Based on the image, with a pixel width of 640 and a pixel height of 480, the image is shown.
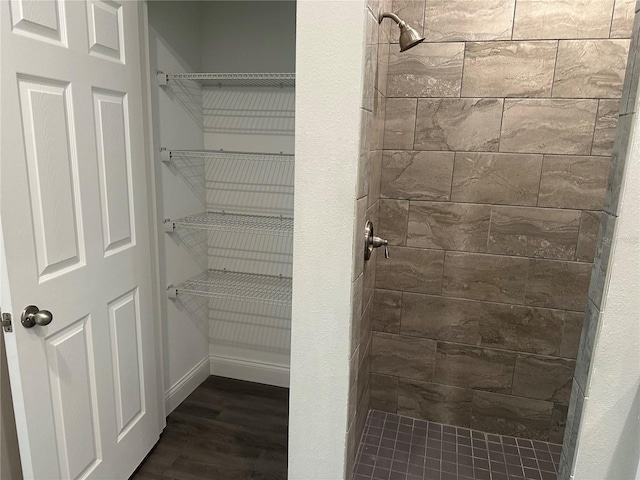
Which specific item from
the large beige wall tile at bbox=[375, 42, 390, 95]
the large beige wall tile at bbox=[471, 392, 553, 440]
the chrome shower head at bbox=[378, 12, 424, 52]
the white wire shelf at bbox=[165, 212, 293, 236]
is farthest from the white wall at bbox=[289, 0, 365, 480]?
the large beige wall tile at bbox=[471, 392, 553, 440]

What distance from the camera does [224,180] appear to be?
2678mm

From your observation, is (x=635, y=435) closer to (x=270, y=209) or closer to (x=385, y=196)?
(x=385, y=196)

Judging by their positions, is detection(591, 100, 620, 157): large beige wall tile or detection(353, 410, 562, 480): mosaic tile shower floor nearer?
detection(591, 100, 620, 157): large beige wall tile

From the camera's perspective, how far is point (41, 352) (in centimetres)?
149

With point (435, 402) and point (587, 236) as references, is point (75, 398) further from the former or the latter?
point (587, 236)

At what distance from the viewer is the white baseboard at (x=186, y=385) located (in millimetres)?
2535

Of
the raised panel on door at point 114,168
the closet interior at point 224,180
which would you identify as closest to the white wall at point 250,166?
the closet interior at point 224,180

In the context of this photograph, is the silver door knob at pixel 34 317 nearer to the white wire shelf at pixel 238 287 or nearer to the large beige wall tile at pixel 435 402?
the white wire shelf at pixel 238 287

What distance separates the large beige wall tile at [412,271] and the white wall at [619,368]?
114 cm

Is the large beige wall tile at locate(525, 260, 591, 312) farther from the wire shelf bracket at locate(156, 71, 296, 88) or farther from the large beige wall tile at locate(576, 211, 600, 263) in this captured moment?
the wire shelf bracket at locate(156, 71, 296, 88)

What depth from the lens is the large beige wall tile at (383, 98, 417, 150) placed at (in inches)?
Result: 85.7

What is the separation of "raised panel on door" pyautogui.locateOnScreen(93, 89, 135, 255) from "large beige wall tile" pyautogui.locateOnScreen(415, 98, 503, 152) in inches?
51.5

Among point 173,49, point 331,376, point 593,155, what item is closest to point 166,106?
point 173,49

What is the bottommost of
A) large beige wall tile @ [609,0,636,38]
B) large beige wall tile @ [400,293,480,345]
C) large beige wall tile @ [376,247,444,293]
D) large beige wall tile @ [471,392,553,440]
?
large beige wall tile @ [471,392,553,440]
